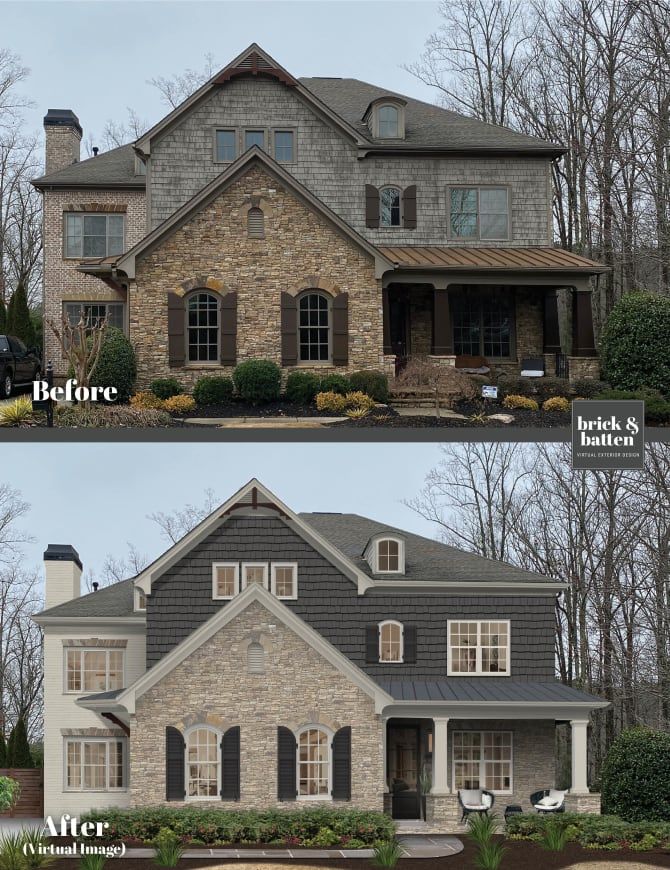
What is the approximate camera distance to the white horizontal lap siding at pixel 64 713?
84.6ft

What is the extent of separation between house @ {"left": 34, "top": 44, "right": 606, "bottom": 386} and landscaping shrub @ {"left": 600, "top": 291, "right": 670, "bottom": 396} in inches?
80.6

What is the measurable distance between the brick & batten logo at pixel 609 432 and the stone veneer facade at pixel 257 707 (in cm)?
726

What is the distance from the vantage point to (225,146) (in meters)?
33.4

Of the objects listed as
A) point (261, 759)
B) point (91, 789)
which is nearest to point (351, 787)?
point (261, 759)

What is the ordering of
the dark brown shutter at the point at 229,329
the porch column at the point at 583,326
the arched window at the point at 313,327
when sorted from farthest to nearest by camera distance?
the porch column at the point at 583,326 < the arched window at the point at 313,327 < the dark brown shutter at the point at 229,329

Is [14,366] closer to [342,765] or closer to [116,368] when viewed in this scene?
[116,368]

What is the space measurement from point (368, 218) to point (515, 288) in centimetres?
481

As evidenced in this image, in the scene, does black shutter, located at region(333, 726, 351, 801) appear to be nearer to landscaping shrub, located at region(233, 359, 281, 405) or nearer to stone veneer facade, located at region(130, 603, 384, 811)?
stone veneer facade, located at region(130, 603, 384, 811)

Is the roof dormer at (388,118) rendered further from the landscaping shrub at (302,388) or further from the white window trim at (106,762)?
the white window trim at (106,762)

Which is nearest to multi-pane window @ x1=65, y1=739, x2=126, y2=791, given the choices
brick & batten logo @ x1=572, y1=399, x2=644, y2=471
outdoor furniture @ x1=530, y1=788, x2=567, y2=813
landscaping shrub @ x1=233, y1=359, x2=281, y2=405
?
landscaping shrub @ x1=233, y1=359, x2=281, y2=405

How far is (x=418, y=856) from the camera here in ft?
67.7

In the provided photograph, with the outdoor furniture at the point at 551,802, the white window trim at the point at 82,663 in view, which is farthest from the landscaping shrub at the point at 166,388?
the outdoor furniture at the point at 551,802

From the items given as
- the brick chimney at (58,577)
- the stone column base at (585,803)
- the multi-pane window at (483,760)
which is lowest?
the stone column base at (585,803)

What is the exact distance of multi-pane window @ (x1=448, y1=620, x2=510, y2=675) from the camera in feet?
85.4
